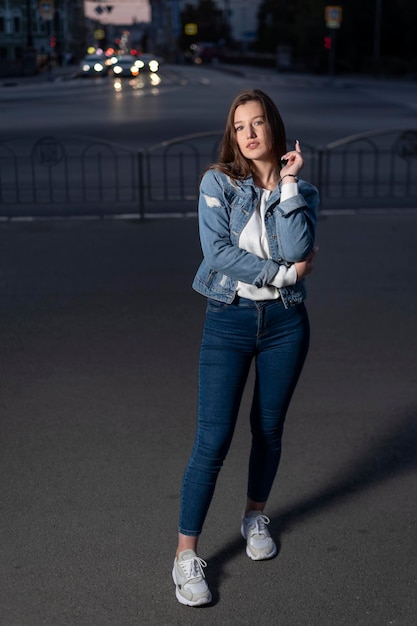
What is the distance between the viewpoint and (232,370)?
3.71m

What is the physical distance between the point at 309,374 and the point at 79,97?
3549 centimetres

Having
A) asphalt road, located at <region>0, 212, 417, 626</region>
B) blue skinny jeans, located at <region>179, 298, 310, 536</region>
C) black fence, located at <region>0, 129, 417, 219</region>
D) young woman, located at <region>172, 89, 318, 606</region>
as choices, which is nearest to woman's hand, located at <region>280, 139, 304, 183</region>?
young woman, located at <region>172, 89, 318, 606</region>

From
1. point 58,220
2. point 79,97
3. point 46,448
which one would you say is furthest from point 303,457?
point 79,97

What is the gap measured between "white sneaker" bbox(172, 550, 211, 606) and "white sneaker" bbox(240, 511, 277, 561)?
30 centimetres

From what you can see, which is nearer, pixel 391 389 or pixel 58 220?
pixel 391 389

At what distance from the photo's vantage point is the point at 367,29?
243 feet

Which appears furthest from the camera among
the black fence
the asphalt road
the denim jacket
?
the black fence

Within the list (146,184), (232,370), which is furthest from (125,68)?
(232,370)

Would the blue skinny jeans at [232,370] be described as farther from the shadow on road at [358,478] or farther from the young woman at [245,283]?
the shadow on road at [358,478]

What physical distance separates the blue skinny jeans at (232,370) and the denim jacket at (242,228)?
0.08 metres

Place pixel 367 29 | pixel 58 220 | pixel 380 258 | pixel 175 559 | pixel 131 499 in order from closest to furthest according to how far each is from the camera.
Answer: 1. pixel 175 559
2. pixel 131 499
3. pixel 380 258
4. pixel 58 220
5. pixel 367 29

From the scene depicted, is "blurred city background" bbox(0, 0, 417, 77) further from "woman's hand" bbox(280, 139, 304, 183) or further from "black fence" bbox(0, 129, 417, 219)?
"woman's hand" bbox(280, 139, 304, 183)

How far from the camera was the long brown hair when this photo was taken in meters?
3.62

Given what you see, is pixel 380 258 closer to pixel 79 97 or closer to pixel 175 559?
pixel 175 559
